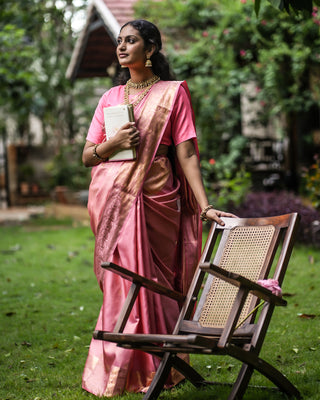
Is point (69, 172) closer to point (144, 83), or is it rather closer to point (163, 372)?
point (144, 83)

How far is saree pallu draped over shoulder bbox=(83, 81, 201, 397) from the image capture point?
359cm

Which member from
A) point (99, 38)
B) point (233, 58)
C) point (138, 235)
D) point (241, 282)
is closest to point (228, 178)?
point (233, 58)

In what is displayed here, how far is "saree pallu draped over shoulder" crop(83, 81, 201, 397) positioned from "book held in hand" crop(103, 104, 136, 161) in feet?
0.18

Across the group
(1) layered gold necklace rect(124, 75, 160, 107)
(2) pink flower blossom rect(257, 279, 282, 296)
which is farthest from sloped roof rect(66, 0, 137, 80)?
(2) pink flower blossom rect(257, 279, 282, 296)

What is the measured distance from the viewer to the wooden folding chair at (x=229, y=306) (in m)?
2.83

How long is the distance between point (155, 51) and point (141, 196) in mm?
831

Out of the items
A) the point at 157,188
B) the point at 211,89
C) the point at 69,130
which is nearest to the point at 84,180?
the point at 69,130

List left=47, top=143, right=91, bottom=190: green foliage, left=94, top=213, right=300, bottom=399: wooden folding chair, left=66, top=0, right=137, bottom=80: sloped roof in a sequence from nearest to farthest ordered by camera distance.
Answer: left=94, top=213, right=300, bottom=399: wooden folding chair
left=66, top=0, right=137, bottom=80: sloped roof
left=47, top=143, right=91, bottom=190: green foliage

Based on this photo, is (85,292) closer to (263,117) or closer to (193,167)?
(193,167)

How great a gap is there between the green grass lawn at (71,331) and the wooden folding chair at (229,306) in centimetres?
32

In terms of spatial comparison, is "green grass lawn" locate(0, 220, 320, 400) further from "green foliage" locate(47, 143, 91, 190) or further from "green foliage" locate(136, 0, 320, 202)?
"green foliage" locate(47, 143, 91, 190)

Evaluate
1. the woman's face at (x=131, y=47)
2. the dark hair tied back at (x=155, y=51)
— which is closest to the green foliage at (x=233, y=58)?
the dark hair tied back at (x=155, y=51)

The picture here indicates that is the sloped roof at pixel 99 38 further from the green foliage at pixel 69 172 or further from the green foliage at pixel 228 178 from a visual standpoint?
the green foliage at pixel 69 172

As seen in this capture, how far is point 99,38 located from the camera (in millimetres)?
10453
